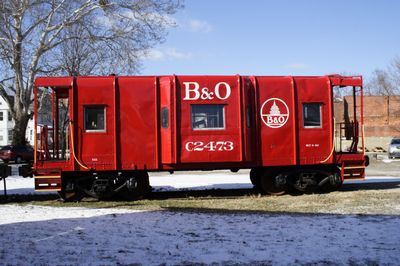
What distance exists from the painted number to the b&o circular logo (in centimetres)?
127

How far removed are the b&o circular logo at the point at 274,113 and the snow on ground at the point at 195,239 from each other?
154 inches

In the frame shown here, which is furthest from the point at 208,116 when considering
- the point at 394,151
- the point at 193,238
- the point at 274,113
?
the point at 394,151

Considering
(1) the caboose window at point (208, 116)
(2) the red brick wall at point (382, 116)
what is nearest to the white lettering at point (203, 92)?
(1) the caboose window at point (208, 116)

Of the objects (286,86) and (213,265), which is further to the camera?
(286,86)

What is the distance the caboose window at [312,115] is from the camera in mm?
13625

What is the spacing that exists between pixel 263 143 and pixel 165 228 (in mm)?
5290

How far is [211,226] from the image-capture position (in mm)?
8773

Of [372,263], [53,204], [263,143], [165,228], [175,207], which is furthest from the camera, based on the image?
[263,143]

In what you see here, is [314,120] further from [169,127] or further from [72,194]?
[72,194]

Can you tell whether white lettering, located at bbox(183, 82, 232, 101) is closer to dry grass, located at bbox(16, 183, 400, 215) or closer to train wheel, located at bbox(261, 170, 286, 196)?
train wheel, located at bbox(261, 170, 286, 196)

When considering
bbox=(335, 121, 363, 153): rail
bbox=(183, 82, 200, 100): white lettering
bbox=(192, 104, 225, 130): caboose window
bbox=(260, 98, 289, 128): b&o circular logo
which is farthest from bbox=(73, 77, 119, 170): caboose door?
bbox=(335, 121, 363, 153): rail

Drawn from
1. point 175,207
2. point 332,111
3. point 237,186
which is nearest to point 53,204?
point 175,207

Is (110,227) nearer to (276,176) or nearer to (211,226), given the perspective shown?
(211,226)

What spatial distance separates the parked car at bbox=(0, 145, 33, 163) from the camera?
39.8m
